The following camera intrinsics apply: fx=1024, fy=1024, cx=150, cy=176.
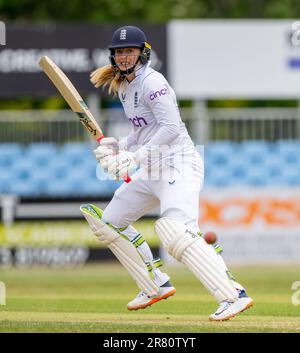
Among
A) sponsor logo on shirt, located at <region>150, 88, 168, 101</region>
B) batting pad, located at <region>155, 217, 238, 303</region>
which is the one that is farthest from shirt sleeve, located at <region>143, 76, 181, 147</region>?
batting pad, located at <region>155, 217, 238, 303</region>

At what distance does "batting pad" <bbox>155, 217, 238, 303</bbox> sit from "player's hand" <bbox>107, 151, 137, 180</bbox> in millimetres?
423

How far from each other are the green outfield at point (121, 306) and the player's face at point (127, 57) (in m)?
1.75

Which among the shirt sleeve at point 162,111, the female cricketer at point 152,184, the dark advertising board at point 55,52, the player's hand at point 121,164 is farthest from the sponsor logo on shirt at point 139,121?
the dark advertising board at point 55,52

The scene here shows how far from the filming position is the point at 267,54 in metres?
16.0

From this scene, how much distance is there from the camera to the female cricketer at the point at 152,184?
6723 millimetres

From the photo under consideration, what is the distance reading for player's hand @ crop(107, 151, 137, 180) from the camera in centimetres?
691

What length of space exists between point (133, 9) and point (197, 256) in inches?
739

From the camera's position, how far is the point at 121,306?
8336 millimetres

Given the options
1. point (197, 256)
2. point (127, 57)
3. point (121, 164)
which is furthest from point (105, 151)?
point (197, 256)

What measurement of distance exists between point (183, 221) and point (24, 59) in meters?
9.10

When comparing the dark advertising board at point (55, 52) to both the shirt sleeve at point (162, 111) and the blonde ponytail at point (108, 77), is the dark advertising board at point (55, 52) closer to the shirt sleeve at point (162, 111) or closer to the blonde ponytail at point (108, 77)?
the blonde ponytail at point (108, 77)

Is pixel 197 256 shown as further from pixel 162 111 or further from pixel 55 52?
pixel 55 52
